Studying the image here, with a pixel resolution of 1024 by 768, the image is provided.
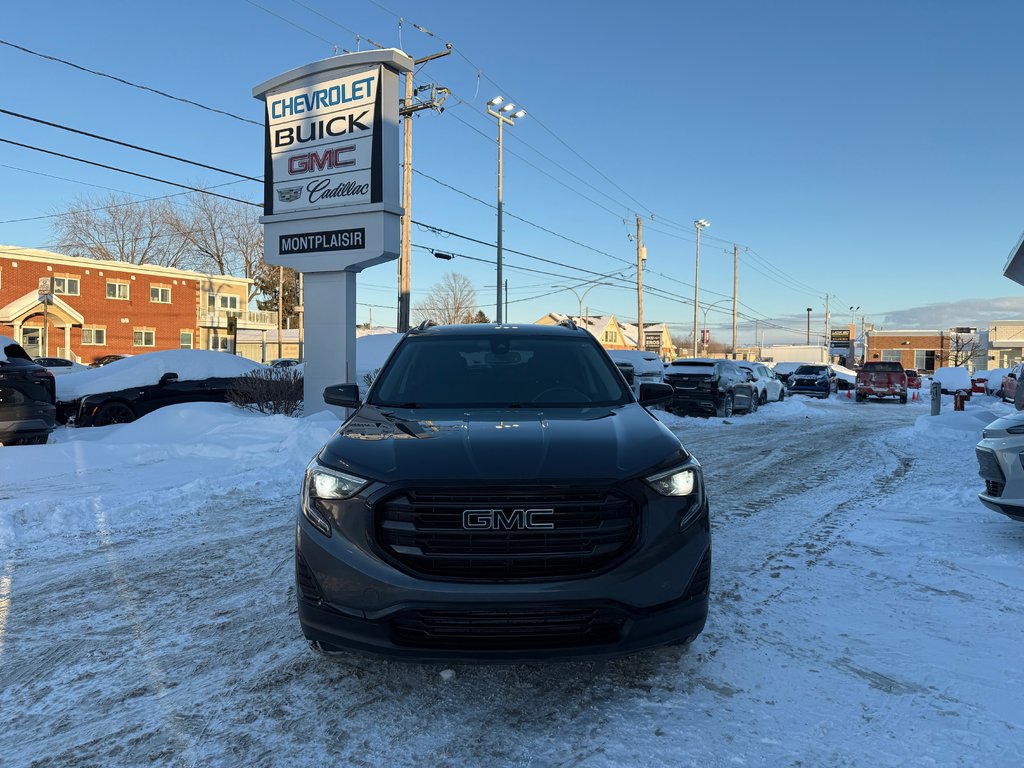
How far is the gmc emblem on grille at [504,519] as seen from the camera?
8.40 feet

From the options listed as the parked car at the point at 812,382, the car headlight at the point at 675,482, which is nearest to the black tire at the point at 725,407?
the parked car at the point at 812,382

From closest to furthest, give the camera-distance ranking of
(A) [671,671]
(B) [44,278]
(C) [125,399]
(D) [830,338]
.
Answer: (A) [671,671], (C) [125,399], (B) [44,278], (D) [830,338]

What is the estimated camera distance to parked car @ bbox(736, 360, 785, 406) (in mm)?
24234

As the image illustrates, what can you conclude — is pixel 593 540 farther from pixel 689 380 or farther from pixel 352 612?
pixel 689 380

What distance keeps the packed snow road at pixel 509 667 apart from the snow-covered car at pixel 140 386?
6180 millimetres

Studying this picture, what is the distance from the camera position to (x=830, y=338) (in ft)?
A: 317

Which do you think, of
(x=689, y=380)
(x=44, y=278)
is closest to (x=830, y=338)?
(x=689, y=380)

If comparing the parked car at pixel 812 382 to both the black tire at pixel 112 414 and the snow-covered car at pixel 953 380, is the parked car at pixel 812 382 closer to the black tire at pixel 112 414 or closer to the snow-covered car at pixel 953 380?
the snow-covered car at pixel 953 380

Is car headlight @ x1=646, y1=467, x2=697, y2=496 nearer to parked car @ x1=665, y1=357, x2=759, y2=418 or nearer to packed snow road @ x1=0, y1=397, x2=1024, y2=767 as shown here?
packed snow road @ x1=0, y1=397, x2=1024, y2=767

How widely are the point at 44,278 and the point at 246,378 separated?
3566 cm

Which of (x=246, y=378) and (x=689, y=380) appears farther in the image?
(x=689, y=380)

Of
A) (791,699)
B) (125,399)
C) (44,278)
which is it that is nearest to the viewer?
(791,699)

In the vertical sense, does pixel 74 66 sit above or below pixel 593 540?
above

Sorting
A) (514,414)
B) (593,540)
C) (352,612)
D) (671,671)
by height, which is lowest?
(671,671)
